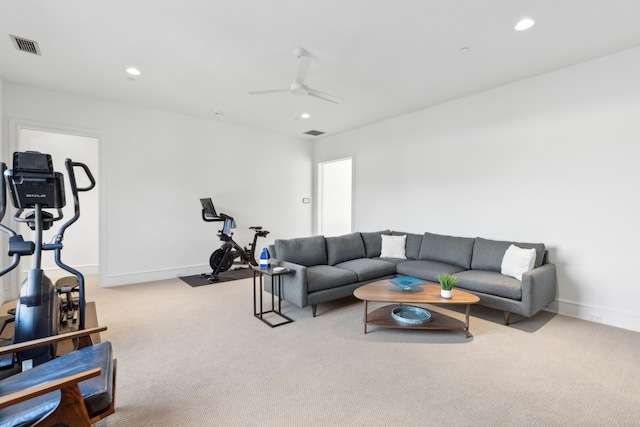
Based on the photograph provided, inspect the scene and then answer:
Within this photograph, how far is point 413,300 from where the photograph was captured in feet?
9.41

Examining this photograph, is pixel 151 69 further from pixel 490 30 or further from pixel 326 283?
pixel 490 30

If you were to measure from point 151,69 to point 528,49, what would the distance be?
4.13 meters

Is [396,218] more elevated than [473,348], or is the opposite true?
[396,218]

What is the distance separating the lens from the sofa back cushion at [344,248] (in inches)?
169

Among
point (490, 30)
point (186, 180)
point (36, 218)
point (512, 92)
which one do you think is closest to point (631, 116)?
point (512, 92)

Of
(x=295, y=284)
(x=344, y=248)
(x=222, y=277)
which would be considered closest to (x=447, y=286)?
(x=295, y=284)

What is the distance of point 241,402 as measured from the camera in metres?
1.96

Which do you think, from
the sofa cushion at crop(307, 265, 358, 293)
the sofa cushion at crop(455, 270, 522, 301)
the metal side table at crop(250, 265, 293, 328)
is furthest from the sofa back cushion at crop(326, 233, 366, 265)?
the sofa cushion at crop(455, 270, 522, 301)

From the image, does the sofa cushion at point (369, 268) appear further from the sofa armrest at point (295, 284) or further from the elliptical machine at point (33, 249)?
the elliptical machine at point (33, 249)

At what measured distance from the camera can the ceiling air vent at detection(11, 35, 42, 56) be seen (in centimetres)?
287

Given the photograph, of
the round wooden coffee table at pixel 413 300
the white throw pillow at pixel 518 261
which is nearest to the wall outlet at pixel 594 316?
the white throw pillow at pixel 518 261

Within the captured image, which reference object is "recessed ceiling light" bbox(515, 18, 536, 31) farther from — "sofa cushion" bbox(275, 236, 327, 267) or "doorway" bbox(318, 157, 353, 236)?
Result: "doorway" bbox(318, 157, 353, 236)

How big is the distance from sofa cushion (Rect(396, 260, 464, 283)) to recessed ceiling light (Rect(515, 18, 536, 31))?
105 inches

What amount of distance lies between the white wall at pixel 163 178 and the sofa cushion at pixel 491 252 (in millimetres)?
4035
